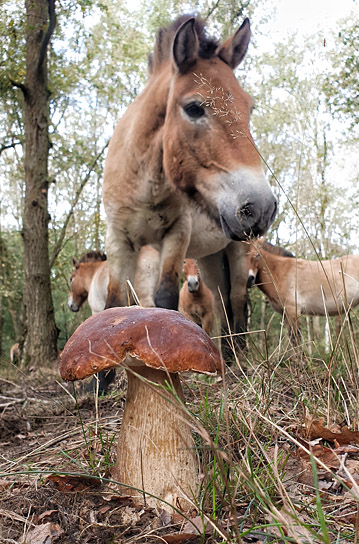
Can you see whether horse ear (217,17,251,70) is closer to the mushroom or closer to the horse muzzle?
the horse muzzle

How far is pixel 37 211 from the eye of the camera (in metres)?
9.43

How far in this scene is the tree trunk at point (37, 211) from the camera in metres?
9.15

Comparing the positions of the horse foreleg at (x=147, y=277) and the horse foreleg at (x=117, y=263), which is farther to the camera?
the horse foreleg at (x=147, y=277)

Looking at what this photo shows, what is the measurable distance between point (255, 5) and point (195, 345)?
16.3m

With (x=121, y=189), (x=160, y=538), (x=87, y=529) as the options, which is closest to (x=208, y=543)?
(x=160, y=538)

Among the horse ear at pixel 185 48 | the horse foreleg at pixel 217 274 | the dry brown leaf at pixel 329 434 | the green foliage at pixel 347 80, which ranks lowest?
the dry brown leaf at pixel 329 434

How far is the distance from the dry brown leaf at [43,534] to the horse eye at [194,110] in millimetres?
3263

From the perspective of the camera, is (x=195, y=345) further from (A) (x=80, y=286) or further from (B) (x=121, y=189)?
(A) (x=80, y=286)

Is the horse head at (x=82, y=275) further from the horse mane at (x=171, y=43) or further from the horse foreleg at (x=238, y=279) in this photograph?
the horse mane at (x=171, y=43)

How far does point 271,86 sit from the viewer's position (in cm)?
1633

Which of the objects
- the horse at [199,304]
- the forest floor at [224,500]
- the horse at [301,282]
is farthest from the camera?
the horse at [199,304]

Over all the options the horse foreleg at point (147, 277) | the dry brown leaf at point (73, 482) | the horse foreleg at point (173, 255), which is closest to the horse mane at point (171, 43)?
the horse foreleg at point (173, 255)

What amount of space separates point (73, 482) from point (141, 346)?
2.28 feet

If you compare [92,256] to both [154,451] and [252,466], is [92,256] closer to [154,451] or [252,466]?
[154,451]
